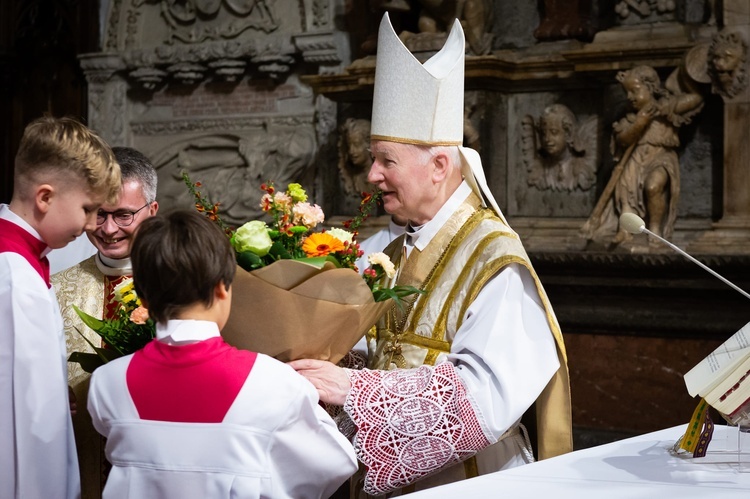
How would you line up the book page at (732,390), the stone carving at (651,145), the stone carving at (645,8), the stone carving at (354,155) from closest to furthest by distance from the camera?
the book page at (732,390) < the stone carving at (651,145) < the stone carving at (645,8) < the stone carving at (354,155)

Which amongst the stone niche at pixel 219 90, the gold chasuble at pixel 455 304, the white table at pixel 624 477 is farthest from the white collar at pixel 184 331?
the stone niche at pixel 219 90

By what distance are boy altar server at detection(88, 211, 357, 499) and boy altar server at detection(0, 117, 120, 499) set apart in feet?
1.05

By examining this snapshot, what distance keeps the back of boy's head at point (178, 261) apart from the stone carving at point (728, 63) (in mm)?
4143

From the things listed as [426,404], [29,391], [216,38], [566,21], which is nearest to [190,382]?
[29,391]

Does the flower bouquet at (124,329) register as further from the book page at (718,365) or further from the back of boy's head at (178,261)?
the book page at (718,365)

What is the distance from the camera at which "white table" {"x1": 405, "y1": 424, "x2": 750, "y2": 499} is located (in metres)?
2.22

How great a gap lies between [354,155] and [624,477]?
480 centimetres

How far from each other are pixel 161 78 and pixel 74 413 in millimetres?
5394

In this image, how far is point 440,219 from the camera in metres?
3.23

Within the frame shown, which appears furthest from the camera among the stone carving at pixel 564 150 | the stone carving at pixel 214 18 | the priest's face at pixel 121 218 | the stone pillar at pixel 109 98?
the stone pillar at pixel 109 98

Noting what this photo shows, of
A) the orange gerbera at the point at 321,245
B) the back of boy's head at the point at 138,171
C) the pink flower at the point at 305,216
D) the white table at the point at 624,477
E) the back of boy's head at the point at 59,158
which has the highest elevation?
the back of boy's head at the point at 59,158

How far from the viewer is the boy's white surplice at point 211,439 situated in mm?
2211

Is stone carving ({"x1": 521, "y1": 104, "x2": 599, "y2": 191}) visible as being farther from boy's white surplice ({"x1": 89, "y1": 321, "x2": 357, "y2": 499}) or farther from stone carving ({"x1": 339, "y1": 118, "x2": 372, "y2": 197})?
boy's white surplice ({"x1": 89, "y1": 321, "x2": 357, "y2": 499})

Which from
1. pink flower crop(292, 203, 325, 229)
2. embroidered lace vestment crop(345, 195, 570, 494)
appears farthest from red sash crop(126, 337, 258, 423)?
embroidered lace vestment crop(345, 195, 570, 494)
